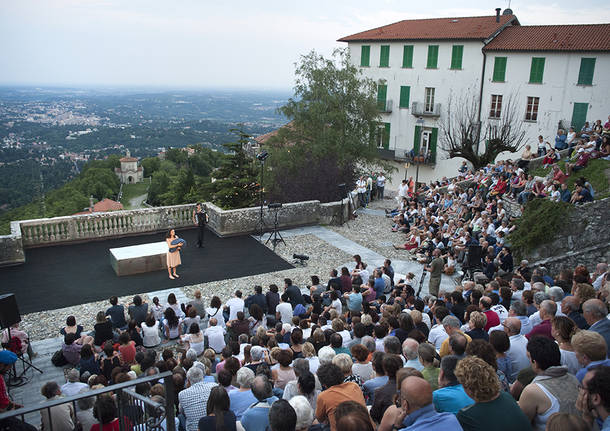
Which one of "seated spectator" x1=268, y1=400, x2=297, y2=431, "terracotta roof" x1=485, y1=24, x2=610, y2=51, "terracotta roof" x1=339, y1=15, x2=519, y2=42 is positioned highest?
"terracotta roof" x1=339, y1=15, x2=519, y2=42

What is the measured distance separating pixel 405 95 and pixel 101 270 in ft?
93.3

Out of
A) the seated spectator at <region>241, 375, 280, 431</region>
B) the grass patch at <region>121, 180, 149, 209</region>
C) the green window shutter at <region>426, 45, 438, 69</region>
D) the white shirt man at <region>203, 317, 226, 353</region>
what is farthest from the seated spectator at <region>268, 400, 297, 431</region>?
the grass patch at <region>121, 180, 149, 209</region>

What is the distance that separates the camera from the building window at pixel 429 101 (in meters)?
35.2

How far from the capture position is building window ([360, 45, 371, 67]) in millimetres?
37875

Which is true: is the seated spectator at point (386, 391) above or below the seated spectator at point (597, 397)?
below

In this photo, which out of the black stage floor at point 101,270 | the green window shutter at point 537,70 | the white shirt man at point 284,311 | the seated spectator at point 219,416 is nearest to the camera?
the seated spectator at point 219,416

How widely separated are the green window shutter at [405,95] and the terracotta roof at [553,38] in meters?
6.59

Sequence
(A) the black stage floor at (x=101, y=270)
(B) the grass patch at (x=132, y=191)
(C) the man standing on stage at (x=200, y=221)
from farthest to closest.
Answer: (B) the grass patch at (x=132, y=191), (C) the man standing on stage at (x=200, y=221), (A) the black stage floor at (x=101, y=270)

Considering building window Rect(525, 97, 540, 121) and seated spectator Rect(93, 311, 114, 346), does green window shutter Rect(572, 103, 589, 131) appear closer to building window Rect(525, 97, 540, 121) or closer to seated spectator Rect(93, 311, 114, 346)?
building window Rect(525, 97, 540, 121)

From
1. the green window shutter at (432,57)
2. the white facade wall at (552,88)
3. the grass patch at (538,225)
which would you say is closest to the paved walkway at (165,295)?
the grass patch at (538,225)

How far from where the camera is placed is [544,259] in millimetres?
14094

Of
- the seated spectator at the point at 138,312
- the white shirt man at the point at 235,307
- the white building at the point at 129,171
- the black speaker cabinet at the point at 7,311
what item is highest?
the black speaker cabinet at the point at 7,311

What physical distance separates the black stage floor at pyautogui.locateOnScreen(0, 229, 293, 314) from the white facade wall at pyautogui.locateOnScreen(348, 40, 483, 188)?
19899 mm

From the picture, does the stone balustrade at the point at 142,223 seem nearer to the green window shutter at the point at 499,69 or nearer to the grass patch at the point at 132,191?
the green window shutter at the point at 499,69
